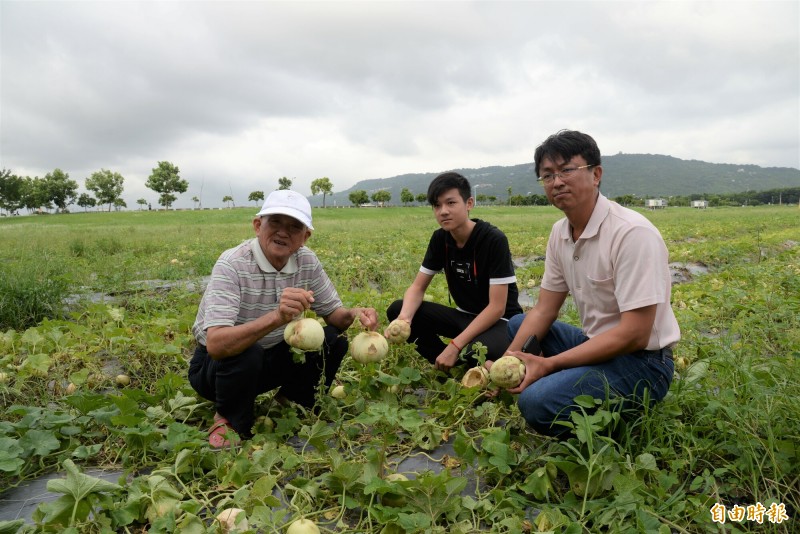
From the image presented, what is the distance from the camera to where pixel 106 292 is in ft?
20.8

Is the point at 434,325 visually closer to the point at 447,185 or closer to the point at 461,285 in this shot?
the point at 461,285

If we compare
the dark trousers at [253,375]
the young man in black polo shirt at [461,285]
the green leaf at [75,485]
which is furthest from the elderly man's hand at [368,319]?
the green leaf at [75,485]

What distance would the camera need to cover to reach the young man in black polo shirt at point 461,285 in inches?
136

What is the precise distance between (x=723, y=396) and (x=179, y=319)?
431cm

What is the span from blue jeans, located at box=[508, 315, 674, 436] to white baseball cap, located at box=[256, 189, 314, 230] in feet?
4.92

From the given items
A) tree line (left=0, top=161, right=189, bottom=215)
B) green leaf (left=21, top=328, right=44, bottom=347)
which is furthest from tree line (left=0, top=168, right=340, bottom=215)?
green leaf (left=21, top=328, right=44, bottom=347)

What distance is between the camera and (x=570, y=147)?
8.09 ft

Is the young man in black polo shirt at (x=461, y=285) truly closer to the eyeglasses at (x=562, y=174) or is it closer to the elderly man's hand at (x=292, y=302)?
the eyeglasses at (x=562, y=174)

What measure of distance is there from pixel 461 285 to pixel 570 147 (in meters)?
1.59

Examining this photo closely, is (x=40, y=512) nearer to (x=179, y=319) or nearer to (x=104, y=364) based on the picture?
(x=104, y=364)

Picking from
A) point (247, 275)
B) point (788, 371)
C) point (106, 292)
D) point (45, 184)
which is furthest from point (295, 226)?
point (45, 184)

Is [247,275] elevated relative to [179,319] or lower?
elevated

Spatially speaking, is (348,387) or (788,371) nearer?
(788,371)

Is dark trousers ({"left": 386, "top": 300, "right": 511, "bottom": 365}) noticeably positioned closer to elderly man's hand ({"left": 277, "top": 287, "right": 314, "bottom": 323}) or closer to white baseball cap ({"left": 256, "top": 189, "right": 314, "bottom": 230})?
white baseball cap ({"left": 256, "top": 189, "right": 314, "bottom": 230})
